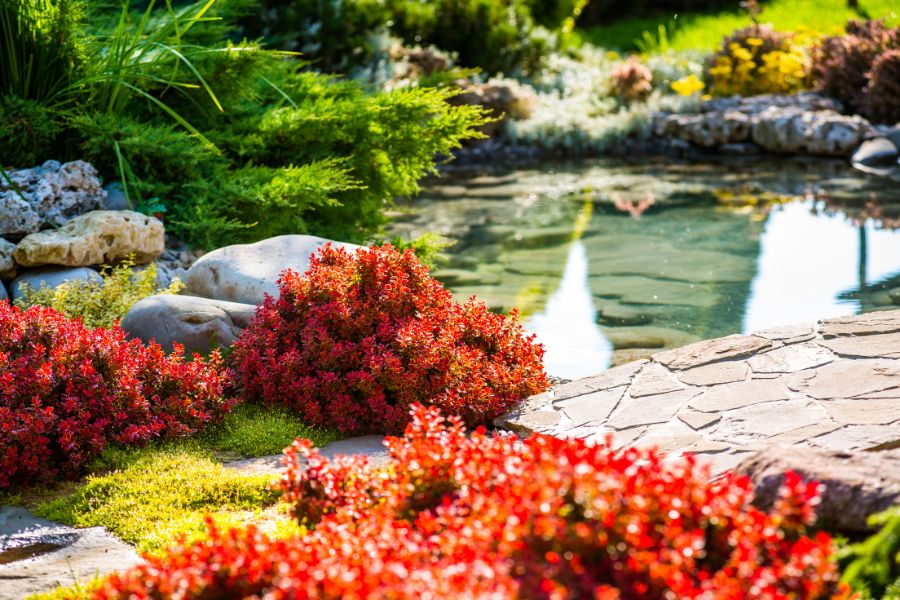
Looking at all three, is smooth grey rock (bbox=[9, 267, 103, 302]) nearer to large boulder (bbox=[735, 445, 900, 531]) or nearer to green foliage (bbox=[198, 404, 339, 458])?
green foliage (bbox=[198, 404, 339, 458])

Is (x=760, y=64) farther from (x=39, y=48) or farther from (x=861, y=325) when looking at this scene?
(x=39, y=48)

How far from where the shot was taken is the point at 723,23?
21047 millimetres

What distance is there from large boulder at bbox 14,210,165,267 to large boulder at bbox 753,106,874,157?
32.8 ft

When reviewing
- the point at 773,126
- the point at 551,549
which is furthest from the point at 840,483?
the point at 773,126

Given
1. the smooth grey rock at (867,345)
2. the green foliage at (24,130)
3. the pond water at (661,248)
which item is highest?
the green foliage at (24,130)

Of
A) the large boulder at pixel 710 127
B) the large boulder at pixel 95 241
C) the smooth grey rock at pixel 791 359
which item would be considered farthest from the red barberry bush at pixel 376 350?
the large boulder at pixel 710 127

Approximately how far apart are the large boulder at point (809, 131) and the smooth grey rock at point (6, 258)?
10815mm

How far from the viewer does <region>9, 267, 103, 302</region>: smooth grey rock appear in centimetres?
614

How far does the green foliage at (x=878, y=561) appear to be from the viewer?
8.64ft

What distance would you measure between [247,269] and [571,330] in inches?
95.6

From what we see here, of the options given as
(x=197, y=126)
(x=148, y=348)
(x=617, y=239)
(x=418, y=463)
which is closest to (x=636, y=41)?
(x=617, y=239)

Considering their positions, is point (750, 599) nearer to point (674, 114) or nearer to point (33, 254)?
point (33, 254)

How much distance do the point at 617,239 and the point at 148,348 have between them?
581 cm

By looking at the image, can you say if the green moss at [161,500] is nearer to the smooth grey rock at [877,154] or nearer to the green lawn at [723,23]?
the smooth grey rock at [877,154]
